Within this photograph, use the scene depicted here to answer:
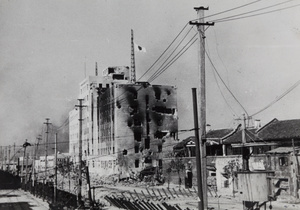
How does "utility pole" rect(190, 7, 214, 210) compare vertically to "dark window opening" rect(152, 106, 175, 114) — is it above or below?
below

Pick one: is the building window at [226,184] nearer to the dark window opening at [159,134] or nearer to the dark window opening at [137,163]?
the dark window opening at [137,163]

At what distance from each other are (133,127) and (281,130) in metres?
41.7

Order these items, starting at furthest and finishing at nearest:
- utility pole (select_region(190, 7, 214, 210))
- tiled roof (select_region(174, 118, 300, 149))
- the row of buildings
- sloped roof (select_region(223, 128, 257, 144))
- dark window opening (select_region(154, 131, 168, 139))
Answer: dark window opening (select_region(154, 131, 168, 139)), sloped roof (select_region(223, 128, 257, 144)), tiled roof (select_region(174, 118, 300, 149)), the row of buildings, utility pole (select_region(190, 7, 214, 210))

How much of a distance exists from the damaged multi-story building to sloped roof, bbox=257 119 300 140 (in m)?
30.0

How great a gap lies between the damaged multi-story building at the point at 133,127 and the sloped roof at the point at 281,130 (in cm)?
2995

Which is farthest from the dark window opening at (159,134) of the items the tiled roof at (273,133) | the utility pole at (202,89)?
the utility pole at (202,89)

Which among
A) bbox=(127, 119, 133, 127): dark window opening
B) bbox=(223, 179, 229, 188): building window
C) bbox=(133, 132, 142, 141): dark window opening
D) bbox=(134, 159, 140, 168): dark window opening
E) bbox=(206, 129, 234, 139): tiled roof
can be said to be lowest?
bbox=(223, 179, 229, 188): building window

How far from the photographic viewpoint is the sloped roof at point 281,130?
39.8m

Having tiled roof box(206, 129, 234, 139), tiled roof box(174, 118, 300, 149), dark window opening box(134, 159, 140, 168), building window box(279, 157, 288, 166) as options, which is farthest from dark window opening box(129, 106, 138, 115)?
building window box(279, 157, 288, 166)

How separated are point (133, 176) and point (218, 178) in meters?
26.3

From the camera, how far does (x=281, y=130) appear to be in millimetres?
41688

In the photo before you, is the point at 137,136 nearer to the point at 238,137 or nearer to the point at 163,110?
the point at 163,110

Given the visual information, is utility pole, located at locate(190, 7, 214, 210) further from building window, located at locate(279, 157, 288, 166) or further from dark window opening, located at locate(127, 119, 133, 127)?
dark window opening, located at locate(127, 119, 133, 127)

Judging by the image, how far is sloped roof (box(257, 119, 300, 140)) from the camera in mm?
39831
